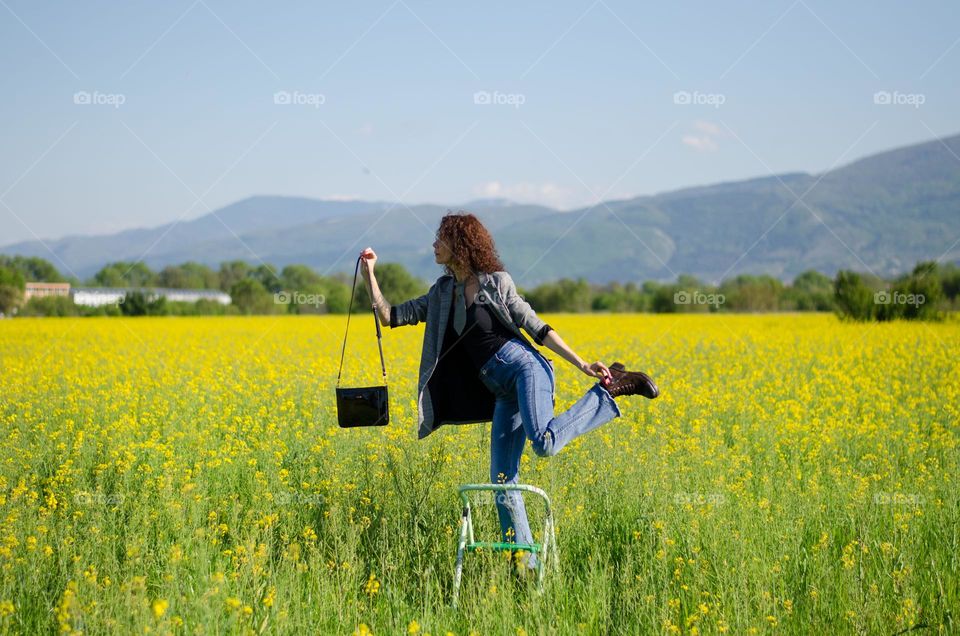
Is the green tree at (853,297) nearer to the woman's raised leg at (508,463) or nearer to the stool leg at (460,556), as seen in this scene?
the woman's raised leg at (508,463)

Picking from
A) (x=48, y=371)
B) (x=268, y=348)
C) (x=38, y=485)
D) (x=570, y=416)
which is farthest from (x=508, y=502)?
(x=268, y=348)

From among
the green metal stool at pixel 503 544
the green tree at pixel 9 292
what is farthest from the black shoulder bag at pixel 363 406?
the green tree at pixel 9 292

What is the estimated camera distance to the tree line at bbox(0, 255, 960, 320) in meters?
26.1

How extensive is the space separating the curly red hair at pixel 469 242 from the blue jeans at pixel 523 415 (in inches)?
18.3

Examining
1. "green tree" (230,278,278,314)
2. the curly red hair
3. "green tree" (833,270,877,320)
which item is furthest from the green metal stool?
"green tree" (230,278,278,314)

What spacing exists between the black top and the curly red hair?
0.76ft

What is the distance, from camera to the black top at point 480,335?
500 centimetres

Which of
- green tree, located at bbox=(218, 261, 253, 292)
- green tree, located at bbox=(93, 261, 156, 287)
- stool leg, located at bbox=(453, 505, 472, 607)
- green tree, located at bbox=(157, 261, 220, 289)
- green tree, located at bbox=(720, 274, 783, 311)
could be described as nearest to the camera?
stool leg, located at bbox=(453, 505, 472, 607)

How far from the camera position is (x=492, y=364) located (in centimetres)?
493

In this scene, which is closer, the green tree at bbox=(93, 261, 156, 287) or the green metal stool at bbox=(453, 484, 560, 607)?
the green metal stool at bbox=(453, 484, 560, 607)

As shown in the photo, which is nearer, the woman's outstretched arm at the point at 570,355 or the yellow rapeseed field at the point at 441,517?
the yellow rapeseed field at the point at 441,517

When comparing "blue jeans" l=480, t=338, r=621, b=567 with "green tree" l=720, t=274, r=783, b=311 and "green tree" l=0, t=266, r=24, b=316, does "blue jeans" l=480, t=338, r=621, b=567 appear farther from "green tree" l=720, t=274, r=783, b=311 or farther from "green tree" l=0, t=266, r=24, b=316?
"green tree" l=720, t=274, r=783, b=311

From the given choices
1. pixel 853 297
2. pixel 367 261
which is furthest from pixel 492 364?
pixel 853 297

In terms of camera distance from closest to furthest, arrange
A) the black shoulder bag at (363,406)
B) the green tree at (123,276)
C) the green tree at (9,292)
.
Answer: the black shoulder bag at (363,406) → the green tree at (9,292) → the green tree at (123,276)
